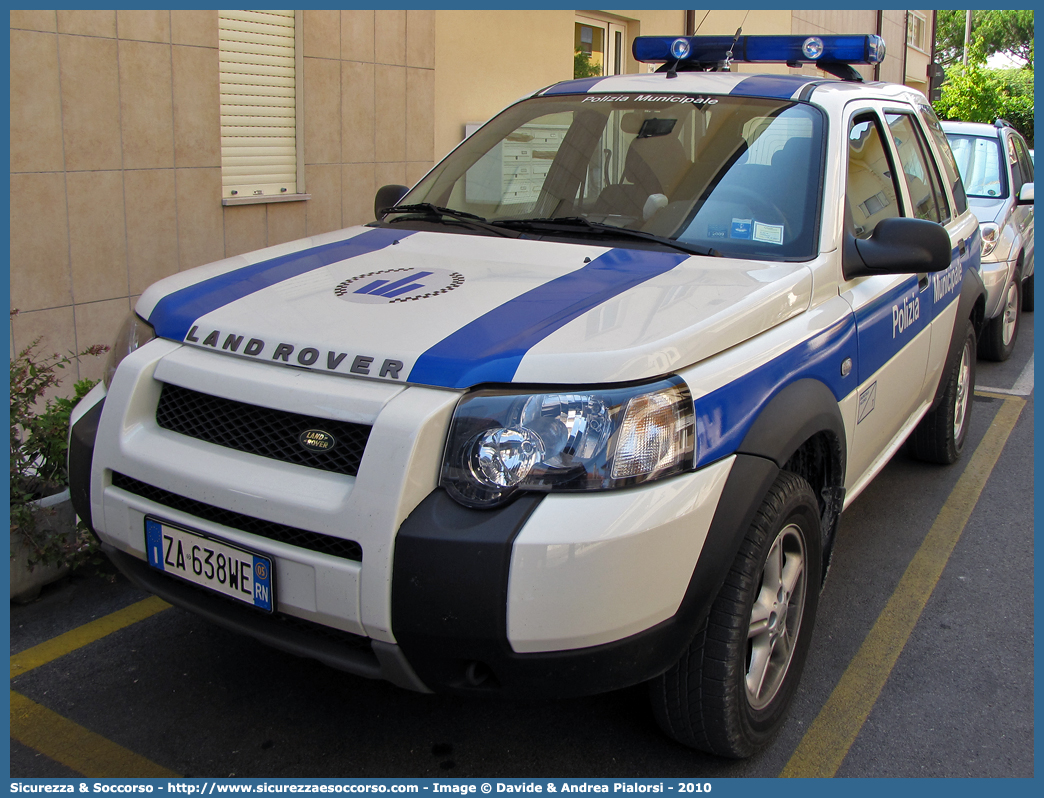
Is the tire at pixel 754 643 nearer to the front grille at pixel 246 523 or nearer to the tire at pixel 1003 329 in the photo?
the front grille at pixel 246 523

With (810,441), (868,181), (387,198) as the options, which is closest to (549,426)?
(810,441)

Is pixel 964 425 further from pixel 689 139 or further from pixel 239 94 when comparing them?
pixel 239 94

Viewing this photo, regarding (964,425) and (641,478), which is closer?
(641,478)

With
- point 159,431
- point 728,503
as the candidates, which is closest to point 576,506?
point 728,503

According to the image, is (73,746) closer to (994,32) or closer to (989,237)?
(989,237)

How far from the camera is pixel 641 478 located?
2.25 metres

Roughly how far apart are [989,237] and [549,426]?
634cm

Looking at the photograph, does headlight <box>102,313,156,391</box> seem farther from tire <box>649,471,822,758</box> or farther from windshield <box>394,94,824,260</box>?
tire <box>649,471,822,758</box>

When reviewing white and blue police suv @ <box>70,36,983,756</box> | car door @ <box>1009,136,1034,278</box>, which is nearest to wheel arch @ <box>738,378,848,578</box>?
white and blue police suv @ <box>70,36,983,756</box>

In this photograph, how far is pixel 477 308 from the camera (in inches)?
102

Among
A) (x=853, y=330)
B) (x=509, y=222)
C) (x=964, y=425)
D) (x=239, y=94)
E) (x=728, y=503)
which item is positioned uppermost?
(x=239, y=94)

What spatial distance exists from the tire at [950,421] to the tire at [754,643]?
235 centimetres

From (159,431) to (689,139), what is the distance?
2.09m

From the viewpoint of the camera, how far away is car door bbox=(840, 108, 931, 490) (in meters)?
3.34
